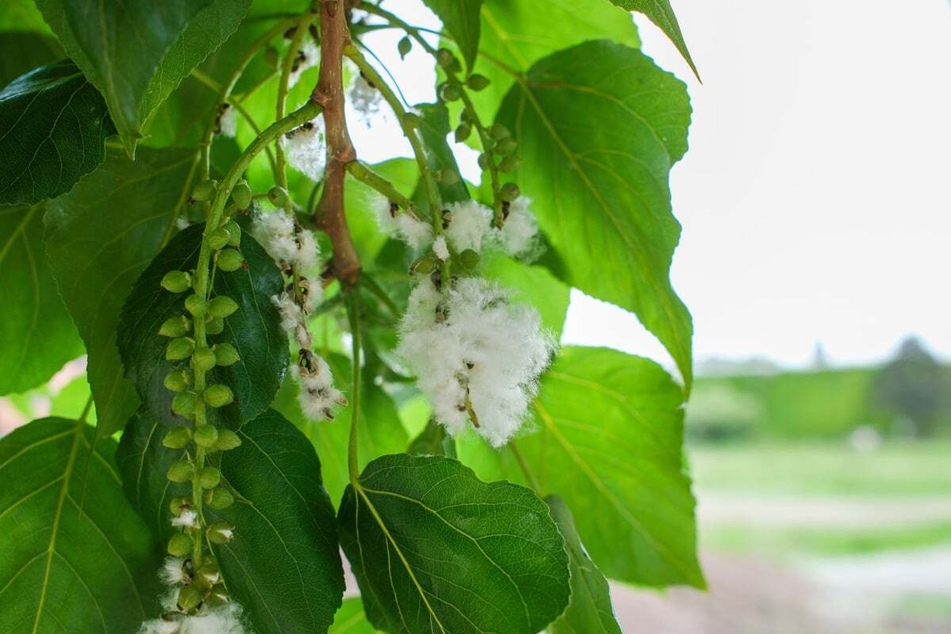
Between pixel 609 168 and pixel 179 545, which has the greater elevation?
pixel 609 168

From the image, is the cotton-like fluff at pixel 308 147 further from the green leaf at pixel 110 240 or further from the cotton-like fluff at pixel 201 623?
the cotton-like fluff at pixel 201 623

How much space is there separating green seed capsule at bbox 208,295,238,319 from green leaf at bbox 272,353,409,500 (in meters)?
0.14

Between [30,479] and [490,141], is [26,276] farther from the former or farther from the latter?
[490,141]

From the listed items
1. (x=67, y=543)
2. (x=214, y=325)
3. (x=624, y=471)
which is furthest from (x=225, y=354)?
(x=624, y=471)

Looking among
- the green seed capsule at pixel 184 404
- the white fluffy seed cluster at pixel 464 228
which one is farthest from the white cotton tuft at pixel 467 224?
the green seed capsule at pixel 184 404

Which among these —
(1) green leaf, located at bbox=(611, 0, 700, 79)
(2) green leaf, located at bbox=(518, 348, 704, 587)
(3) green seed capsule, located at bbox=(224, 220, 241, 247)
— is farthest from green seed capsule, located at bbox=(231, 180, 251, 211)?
(2) green leaf, located at bbox=(518, 348, 704, 587)

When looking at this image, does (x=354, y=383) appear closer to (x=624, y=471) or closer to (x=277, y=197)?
(x=277, y=197)

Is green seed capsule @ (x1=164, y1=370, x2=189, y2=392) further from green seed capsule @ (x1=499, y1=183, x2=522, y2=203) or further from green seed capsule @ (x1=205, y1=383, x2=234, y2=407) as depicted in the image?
green seed capsule @ (x1=499, y1=183, x2=522, y2=203)

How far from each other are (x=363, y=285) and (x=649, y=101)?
0.13 meters

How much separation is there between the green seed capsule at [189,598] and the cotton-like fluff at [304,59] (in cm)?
19

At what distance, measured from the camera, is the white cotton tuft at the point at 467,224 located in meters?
0.31

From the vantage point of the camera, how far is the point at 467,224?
31 cm

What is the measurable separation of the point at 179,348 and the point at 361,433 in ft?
0.52

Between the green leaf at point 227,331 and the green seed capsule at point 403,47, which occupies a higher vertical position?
the green seed capsule at point 403,47
